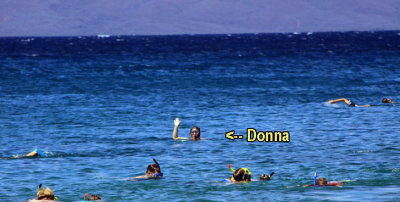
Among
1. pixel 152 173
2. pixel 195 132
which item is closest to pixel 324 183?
pixel 152 173

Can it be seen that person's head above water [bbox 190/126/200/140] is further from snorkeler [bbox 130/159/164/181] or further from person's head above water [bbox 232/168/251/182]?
person's head above water [bbox 232/168/251/182]

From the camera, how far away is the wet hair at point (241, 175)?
1974 cm

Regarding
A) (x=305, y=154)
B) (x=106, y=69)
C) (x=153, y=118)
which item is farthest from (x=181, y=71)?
(x=305, y=154)

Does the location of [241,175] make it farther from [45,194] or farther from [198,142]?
[198,142]

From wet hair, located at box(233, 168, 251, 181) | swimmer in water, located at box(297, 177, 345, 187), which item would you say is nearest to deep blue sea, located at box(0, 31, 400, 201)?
swimmer in water, located at box(297, 177, 345, 187)

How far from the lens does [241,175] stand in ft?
65.3

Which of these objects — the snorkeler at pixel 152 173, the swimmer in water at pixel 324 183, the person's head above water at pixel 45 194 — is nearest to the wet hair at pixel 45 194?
the person's head above water at pixel 45 194

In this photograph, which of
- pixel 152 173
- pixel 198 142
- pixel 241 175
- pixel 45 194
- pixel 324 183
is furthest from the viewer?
pixel 198 142

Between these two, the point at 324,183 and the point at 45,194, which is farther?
the point at 324,183

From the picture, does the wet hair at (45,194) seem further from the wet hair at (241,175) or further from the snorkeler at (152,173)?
the wet hair at (241,175)

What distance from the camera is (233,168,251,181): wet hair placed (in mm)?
19736

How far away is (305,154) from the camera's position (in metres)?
25.3

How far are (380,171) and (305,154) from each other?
12.7 ft

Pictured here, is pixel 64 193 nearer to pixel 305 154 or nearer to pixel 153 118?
pixel 305 154
